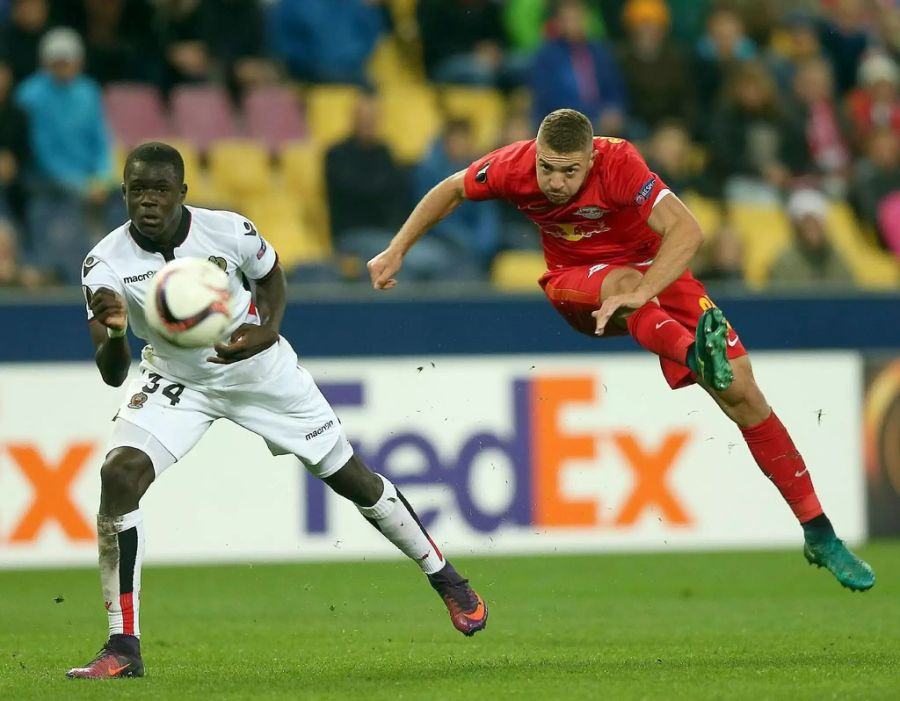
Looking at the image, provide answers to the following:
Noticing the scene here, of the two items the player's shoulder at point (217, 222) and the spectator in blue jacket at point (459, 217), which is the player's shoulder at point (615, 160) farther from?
the spectator in blue jacket at point (459, 217)

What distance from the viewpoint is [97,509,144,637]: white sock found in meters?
7.11

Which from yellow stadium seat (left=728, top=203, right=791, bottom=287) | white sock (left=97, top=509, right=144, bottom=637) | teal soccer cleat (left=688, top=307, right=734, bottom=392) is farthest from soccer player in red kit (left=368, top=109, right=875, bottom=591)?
yellow stadium seat (left=728, top=203, right=791, bottom=287)

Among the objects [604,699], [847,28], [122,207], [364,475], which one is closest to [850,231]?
[847,28]

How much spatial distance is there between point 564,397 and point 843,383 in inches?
85.9

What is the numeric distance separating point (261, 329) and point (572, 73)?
328 inches

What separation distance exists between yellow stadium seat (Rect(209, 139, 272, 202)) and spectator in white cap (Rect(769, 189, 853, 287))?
14.3 ft

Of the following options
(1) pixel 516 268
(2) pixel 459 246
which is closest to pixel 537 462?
(1) pixel 516 268

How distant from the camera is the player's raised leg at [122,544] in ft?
23.2

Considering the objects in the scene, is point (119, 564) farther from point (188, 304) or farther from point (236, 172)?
point (236, 172)

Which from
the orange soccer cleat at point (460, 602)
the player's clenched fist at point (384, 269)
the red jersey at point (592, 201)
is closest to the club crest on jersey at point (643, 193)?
the red jersey at point (592, 201)

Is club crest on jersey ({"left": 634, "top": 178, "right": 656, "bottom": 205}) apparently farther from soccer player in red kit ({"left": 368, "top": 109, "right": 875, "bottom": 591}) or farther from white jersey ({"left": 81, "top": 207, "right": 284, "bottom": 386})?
white jersey ({"left": 81, "top": 207, "right": 284, "bottom": 386})

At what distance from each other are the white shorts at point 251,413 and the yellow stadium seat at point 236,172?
21.8ft

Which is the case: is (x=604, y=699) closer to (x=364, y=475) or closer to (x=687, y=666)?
(x=687, y=666)

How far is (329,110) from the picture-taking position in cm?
1507
